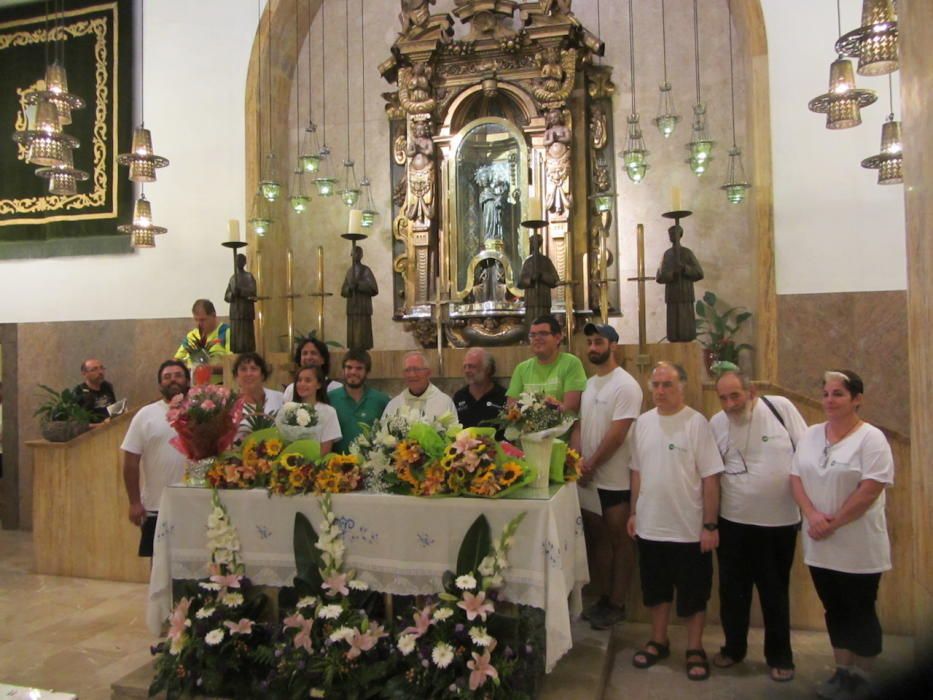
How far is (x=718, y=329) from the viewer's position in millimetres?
→ 6801

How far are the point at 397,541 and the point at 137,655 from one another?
1.97 m

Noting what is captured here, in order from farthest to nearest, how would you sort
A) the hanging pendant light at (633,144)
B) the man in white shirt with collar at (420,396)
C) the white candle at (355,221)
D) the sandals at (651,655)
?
the hanging pendant light at (633,144) < the white candle at (355,221) < the man in white shirt with collar at (420,396) < the sandals at (651,655)

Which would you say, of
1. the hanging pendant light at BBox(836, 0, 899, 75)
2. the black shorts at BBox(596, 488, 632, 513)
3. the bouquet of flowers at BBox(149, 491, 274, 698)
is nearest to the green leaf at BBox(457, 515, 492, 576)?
the bouquet of flowers at BBox(149, 491, 274, 698)

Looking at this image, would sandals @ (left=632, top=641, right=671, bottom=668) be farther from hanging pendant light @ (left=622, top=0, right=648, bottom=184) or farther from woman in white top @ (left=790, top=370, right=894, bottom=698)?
hanging pendant light @ (left=622, top=0, right=648, bottom=184)

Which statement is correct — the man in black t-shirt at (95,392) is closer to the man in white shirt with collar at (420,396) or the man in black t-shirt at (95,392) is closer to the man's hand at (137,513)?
the man's hand at (137,513)

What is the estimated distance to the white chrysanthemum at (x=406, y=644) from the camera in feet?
9.96

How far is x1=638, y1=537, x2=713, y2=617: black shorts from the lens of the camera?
11.8ft

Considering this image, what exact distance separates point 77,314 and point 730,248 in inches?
277

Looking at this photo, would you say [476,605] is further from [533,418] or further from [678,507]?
[678,507]

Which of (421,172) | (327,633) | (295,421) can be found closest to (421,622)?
→ (327,633)

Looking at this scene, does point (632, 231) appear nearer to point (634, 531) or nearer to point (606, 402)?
point (606, 402)

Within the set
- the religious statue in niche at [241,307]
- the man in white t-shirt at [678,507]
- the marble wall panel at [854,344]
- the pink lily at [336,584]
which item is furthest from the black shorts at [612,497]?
the marble wall panel at [854,344]

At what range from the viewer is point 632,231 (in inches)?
295

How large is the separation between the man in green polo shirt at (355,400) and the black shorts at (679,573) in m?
1.73
